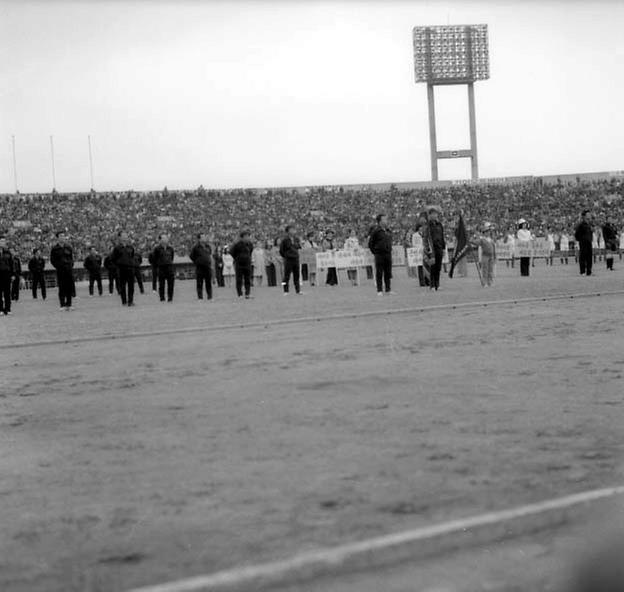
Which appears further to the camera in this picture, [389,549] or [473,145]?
[473,145]

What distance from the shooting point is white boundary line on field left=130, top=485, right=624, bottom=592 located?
12.3ft

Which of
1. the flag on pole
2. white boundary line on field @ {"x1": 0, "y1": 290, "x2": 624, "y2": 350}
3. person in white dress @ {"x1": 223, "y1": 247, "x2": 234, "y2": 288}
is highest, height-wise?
the flag on pole

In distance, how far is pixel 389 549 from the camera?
13.3ft

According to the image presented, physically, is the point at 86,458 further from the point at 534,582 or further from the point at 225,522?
the point at 534,582

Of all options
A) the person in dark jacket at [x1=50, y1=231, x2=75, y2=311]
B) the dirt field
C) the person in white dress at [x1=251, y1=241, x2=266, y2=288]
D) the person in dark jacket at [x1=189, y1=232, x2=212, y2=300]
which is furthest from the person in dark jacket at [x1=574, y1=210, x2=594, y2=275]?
the dirt field

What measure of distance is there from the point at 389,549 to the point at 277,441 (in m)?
2.62

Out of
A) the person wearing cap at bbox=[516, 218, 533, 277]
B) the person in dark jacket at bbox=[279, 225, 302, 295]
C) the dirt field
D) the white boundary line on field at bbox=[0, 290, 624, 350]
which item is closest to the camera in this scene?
the dirt field

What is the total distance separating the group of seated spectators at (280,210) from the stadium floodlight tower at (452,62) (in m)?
11.0

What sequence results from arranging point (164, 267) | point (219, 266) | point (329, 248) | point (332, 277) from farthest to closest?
point (219, 266)
point (329, 248)
point (332, 277)
point (164, 267)

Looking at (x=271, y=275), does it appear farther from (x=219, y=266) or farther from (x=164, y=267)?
(x=164, y=267)

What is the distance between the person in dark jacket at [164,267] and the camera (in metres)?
27.4

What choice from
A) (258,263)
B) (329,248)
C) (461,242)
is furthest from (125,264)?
(258,263)

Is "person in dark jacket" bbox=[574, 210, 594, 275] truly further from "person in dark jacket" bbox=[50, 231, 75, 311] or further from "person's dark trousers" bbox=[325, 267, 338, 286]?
"person in dark jacket" bbox=[50, 231, 75, 311]

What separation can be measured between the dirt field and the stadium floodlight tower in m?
80.7
